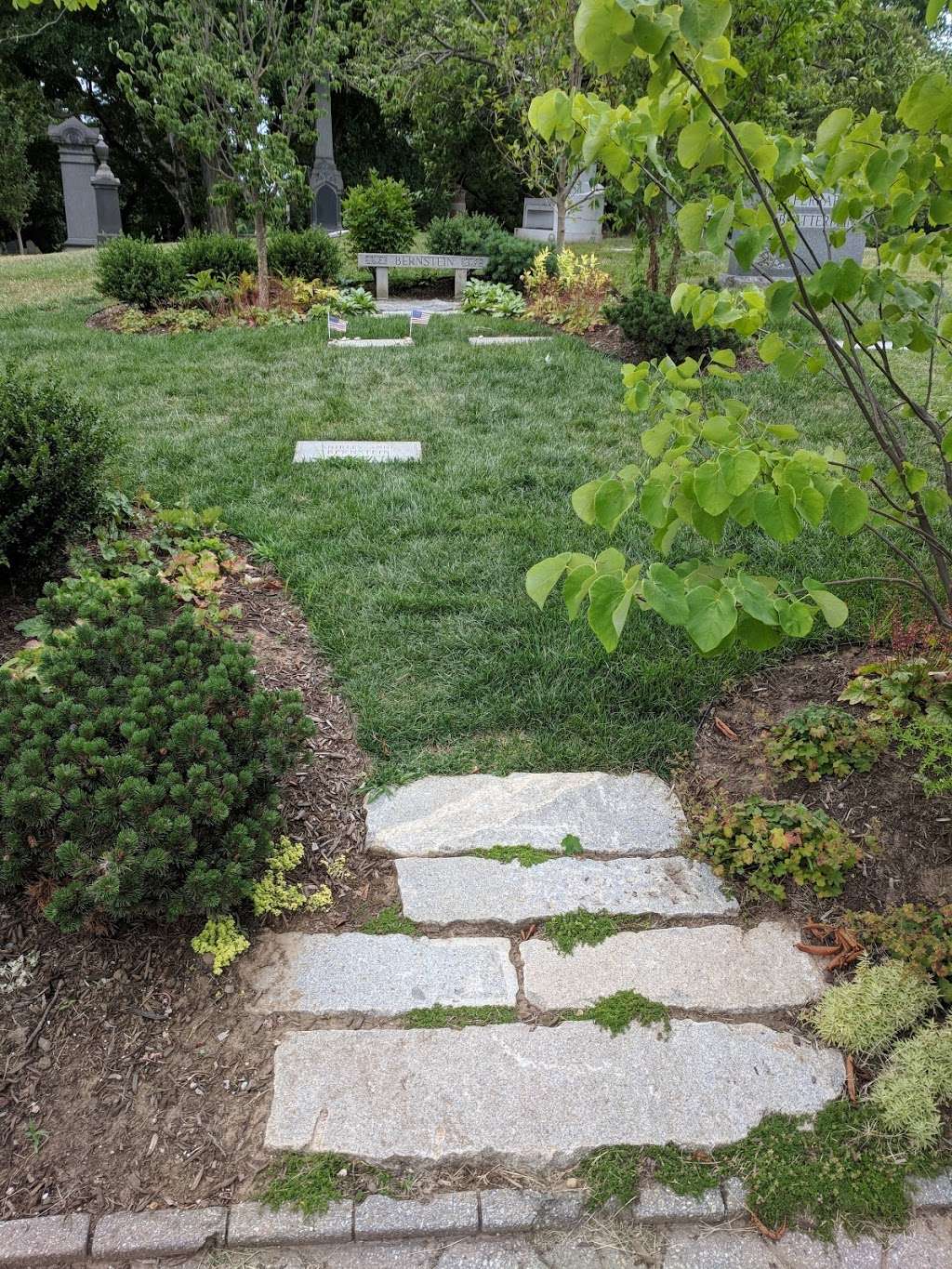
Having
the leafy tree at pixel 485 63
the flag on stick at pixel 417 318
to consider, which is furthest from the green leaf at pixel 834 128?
the leafy tree at pixel 485 63

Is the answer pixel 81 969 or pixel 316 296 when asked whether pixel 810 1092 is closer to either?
pixel 81 969

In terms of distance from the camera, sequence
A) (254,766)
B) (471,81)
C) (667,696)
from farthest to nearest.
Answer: (471,81)
(667,696)
(254,766)

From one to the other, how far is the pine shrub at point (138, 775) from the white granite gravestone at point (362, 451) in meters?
2.84

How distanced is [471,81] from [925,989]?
15549 mm

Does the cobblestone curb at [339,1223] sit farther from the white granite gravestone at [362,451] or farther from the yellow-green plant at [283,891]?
the white granite gravestone at [362,451]

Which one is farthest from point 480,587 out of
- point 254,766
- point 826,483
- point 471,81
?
point 471,81

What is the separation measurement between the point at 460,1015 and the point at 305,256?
965cm

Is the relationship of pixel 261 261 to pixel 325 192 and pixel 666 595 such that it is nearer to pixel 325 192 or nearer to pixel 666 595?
pixel 666 595

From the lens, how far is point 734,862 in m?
2.58

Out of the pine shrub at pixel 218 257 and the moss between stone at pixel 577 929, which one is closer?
the moss between stone at pixel 577 929

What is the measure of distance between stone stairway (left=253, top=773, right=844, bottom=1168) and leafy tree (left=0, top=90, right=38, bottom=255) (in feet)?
67.0

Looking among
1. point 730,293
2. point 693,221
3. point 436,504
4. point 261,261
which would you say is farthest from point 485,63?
point 693,221

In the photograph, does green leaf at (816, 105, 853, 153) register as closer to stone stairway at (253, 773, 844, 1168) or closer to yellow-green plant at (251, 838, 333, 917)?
stone stairway at (253, 773, 844, 1168)

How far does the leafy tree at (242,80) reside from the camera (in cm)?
856
